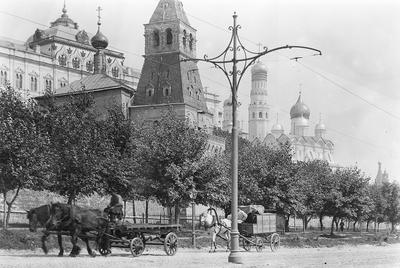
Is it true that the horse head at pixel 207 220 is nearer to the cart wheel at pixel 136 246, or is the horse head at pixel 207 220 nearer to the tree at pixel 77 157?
the cart wheel at pixel 136 246

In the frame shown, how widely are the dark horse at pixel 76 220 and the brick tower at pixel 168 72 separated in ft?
226

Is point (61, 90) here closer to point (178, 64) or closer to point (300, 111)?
point (178, 64)

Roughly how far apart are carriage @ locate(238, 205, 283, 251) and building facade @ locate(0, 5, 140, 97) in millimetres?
87790

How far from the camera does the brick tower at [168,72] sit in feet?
296

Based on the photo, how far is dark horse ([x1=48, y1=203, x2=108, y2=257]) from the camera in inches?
754

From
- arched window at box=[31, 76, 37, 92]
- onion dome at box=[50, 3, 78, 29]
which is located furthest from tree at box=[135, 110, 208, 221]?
onion dome at box=[50, 3, 78, 29]

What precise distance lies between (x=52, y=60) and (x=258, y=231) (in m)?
105

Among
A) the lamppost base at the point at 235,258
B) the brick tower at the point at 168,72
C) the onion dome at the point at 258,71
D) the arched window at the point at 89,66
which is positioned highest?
the onion dome at the point at 258,71

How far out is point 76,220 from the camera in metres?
19.5

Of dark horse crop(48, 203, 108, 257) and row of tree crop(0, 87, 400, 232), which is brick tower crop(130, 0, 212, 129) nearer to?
row of tree crop(0, 87, 400, 232)

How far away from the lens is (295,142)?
186000mm

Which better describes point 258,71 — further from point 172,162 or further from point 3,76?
point 172,162

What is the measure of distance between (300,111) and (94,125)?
16156cm

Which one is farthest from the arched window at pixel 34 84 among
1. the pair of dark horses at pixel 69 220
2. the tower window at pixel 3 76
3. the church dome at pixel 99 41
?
the pair of dark horses at pixel 69 220
